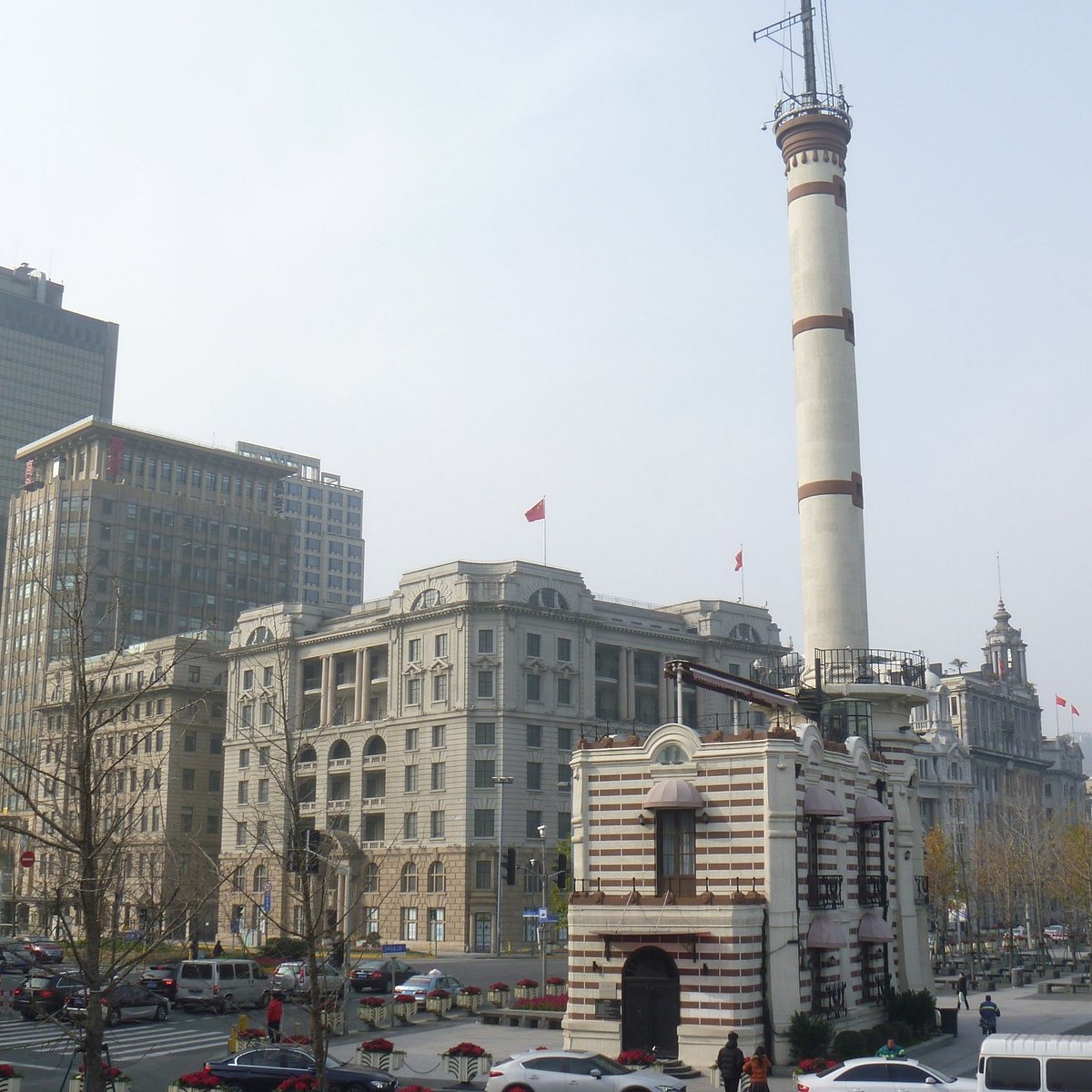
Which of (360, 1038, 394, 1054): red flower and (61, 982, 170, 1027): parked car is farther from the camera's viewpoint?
(61, 982, 170, 1027): parked car

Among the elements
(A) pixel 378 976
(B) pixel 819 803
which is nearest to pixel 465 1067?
(B) pixel 819 803

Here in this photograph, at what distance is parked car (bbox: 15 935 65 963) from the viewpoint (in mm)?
66688

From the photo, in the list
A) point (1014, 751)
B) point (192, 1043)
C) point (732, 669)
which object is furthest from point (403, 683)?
point (1014, 751)

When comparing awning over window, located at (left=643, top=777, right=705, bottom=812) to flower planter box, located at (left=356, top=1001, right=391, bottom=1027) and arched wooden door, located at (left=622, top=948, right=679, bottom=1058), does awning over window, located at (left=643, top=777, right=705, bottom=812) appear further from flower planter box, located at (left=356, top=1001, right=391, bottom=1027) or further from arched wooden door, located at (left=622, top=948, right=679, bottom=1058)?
flower planter box, located at (left=356, top=1001, right=391, bottom=1027)

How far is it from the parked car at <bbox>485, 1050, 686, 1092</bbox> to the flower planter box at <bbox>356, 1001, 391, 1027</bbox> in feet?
56.3

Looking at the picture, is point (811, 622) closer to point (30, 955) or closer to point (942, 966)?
point (942, 966)

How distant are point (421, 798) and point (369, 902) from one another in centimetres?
946

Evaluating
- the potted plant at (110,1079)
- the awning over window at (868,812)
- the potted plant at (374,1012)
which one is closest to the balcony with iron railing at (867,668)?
the awning over window at (868,812)

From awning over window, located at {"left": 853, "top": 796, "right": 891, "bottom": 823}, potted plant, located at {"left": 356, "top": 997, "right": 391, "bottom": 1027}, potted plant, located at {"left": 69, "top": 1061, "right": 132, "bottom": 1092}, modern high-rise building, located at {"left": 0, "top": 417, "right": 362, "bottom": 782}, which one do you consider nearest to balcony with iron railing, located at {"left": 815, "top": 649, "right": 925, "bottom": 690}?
awning over window, located at {"left": 853, "top": 796, "right": 891, "bottom": 823}

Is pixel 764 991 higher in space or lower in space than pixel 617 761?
lower

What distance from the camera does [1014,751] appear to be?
15438cm

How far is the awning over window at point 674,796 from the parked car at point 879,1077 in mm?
10079

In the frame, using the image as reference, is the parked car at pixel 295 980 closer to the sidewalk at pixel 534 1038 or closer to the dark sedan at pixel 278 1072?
the sidewalk at pixel 534 1038

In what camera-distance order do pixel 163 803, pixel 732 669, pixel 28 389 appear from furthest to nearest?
pixel 28 389 < pixel 163 803 < pixel 732 669
